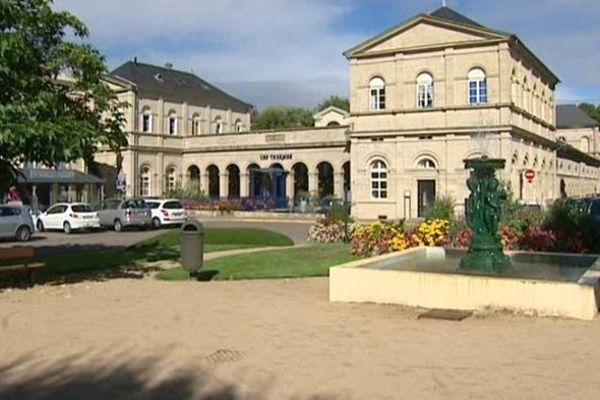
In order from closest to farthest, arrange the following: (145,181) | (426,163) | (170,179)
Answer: (426,163) < (145,181) < (170,179)

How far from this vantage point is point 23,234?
1147 inches

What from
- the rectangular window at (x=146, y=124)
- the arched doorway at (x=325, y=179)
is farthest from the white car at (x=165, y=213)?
the rectangular window at (x=146, y=124)

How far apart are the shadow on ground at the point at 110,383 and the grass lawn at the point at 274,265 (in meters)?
7.64

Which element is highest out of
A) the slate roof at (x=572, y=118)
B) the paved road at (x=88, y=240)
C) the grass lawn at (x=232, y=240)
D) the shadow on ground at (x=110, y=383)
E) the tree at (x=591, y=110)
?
the tree at (x=591, y=110)

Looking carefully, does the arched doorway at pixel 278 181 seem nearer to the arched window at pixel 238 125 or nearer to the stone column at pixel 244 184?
the stone column at pixel 244 184

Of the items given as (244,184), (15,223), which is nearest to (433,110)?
(244,184)

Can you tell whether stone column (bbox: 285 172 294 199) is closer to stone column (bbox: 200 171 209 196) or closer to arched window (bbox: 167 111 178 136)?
stone column (bbox: 200 171 209 196)

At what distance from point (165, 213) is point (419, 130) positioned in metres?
16.0

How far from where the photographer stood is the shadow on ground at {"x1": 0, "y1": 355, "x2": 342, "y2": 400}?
6.13 m

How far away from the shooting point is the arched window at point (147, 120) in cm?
5767

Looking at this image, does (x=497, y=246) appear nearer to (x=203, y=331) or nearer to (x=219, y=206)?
(x=203, y=331)

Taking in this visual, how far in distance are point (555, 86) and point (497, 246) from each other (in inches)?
1918

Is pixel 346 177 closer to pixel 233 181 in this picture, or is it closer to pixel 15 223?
pixel 233 181

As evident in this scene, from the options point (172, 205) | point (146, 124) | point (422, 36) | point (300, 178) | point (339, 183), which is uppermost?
point (422, 36)
